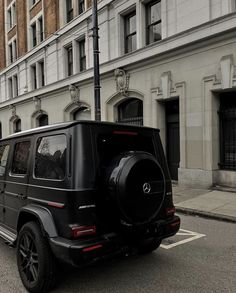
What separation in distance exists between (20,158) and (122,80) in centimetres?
1080

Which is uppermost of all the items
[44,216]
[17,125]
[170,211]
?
[17,125]

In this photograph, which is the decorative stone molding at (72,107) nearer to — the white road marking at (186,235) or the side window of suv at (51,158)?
the white road marking at (186,235)

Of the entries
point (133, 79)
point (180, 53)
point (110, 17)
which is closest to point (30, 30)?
point (110, 17)

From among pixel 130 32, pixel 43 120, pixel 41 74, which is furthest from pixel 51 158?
pixel 41 74

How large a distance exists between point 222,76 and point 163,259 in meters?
7.54

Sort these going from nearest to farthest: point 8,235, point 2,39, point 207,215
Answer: point 8,235, point 207,215, point 2,39

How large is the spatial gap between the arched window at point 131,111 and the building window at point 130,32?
8.01 feet

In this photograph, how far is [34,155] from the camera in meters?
4.27

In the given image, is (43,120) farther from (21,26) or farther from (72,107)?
(21,26)

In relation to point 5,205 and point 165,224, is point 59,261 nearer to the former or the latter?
point 165,224

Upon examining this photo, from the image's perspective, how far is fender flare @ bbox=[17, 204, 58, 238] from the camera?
3.60 metres

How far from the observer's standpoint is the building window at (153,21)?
13.7 metres

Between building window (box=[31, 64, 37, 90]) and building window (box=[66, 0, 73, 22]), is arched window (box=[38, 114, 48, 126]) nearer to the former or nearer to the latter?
building window (box=[31, 64, 37, 90])

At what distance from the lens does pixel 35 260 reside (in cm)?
383
